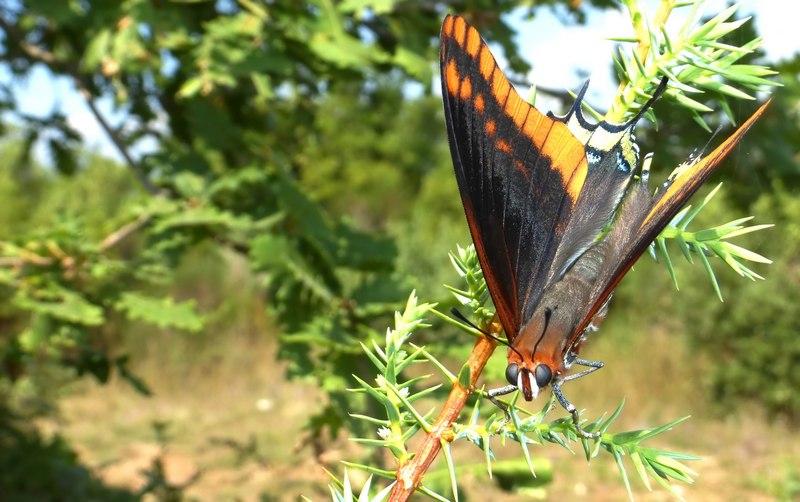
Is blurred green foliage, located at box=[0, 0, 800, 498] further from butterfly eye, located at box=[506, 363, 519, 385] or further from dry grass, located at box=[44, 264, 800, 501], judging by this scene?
dry grass, located at box=[44, 264, 800, 501]

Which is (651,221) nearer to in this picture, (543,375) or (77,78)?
(543,375)

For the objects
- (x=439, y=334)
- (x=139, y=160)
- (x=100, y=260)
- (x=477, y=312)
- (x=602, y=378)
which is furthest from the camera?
(x=602, y=378)

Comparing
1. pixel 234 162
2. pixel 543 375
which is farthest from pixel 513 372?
pixel 234 162

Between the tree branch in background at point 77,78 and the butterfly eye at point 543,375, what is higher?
the butterfly eye at point 543,375

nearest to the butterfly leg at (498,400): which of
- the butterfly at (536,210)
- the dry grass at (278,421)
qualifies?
the butterfly at (536,210)

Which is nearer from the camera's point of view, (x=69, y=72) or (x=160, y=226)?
(x=160, y=226)

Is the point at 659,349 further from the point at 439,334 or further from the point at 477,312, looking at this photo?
the point at 477,312

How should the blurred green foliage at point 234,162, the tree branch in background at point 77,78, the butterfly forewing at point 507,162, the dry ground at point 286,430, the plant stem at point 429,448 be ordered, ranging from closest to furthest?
the plant stem at point 429,448 → the butterfly forewing at point 507,162 → the blurred green foliage at point 234,162 → the tree branch in background at point 77,78 → the dry ground at point 286,430

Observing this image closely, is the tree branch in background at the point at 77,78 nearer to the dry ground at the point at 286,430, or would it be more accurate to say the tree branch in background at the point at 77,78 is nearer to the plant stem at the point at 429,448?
the plant stem at the point at 429,448

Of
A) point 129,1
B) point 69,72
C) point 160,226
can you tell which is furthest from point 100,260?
point 69,72
